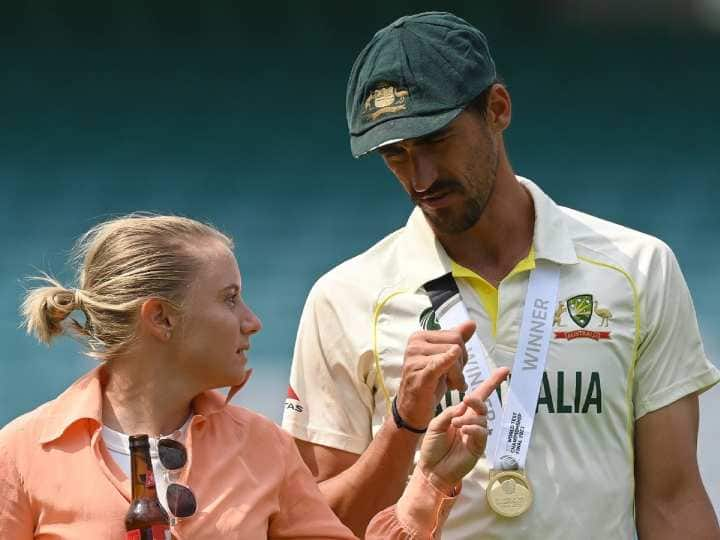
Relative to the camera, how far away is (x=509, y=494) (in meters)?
2.91

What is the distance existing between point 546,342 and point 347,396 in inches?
16.9

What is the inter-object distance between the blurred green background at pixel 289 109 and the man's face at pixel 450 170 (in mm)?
4454

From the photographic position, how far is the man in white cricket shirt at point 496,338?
2951 mm

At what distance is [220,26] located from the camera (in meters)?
7.64

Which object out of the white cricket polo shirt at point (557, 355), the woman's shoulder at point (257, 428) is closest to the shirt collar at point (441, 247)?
the white cricket polo shirt at point (557, 355)

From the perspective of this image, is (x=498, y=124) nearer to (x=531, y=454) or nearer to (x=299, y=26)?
(x=531, y=454)

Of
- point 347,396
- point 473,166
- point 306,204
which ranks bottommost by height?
point 306,204

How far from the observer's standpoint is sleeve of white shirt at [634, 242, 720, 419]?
9.92 ft

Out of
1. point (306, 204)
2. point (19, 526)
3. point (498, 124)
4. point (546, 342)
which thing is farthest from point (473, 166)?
point (306, 204)

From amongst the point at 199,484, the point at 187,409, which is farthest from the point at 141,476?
the point at 187,409

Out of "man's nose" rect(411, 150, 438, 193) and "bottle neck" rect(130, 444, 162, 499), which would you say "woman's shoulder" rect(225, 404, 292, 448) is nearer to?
"bottle neck" rect(130, 444, 162, 499)

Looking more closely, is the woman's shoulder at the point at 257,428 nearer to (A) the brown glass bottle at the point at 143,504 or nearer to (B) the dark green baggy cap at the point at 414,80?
(A) the brown glass bottle at the point at 143,504

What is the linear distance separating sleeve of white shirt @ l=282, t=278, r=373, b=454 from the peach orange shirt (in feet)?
Result: 1.18

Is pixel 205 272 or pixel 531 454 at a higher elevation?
pixel 205 272
